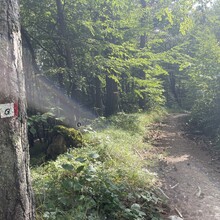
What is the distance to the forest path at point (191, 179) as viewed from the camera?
4.44 m

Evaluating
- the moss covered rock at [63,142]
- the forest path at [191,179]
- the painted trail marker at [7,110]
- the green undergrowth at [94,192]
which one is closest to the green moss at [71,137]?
the moss covered rock at [63,142]

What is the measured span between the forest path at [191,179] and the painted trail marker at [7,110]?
315 cm

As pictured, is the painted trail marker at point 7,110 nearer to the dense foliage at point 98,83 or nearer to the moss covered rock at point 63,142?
the dense foliage at point 98,83

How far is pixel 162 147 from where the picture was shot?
8.71 meters

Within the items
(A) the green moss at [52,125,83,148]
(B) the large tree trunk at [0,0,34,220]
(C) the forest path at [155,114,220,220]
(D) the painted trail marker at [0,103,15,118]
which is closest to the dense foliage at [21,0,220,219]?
(A) the green moss at [52,125,83,148]

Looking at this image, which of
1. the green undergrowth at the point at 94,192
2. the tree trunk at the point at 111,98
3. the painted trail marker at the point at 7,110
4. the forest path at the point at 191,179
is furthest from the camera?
the tree trunk at the point at 111,98

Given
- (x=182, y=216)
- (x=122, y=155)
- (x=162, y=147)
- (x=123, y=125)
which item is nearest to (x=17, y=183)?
(x=182, y=216)

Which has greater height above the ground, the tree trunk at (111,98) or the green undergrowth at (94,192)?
the tree trunk at (111,98)

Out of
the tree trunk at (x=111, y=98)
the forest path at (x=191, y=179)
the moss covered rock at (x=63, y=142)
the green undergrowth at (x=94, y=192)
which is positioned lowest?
the forest path at (x=191, y=179)

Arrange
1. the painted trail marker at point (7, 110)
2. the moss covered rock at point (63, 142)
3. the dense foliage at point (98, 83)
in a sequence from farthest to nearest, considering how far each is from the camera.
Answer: the moss covered rock at point (63, 142) → the dense foliage at point (98, 83) → the painted trail marker at point (7, 110)

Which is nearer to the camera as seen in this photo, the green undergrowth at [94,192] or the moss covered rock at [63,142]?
the green undergrowth at [94,192]

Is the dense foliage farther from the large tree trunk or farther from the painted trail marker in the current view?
the painted trail marker

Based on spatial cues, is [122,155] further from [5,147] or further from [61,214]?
[5,147]

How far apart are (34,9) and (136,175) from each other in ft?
31.4
